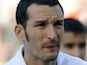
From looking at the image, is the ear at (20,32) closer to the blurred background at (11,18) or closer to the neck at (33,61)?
the neck at (33,61)

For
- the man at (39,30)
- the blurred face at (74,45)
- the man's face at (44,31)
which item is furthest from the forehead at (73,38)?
the man's face at (44,31)

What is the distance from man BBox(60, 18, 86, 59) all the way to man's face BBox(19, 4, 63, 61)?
6.66 feet

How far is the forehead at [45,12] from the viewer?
606cm

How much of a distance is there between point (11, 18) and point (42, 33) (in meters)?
9.22

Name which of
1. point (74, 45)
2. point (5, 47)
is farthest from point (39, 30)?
point (5, 47)

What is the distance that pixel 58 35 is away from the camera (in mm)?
5980

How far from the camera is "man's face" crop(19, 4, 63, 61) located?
5.89 m

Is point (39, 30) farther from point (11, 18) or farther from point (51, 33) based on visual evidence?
point (11, 18)

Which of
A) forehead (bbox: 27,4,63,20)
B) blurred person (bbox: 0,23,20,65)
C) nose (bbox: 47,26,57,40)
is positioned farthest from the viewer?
blurred person (bbox: 0,23,20,65)

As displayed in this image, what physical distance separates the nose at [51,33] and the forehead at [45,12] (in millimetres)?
165

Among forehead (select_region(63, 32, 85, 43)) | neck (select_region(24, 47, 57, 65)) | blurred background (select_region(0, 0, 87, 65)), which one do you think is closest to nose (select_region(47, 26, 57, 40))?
neck (select_region(24, 47, 57, 65))

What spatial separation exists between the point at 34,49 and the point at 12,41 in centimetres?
812

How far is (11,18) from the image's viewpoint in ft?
49.7

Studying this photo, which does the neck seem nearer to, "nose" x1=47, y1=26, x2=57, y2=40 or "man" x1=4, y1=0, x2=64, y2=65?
"man" x1=4, y1=0, x2=64, y2=65
